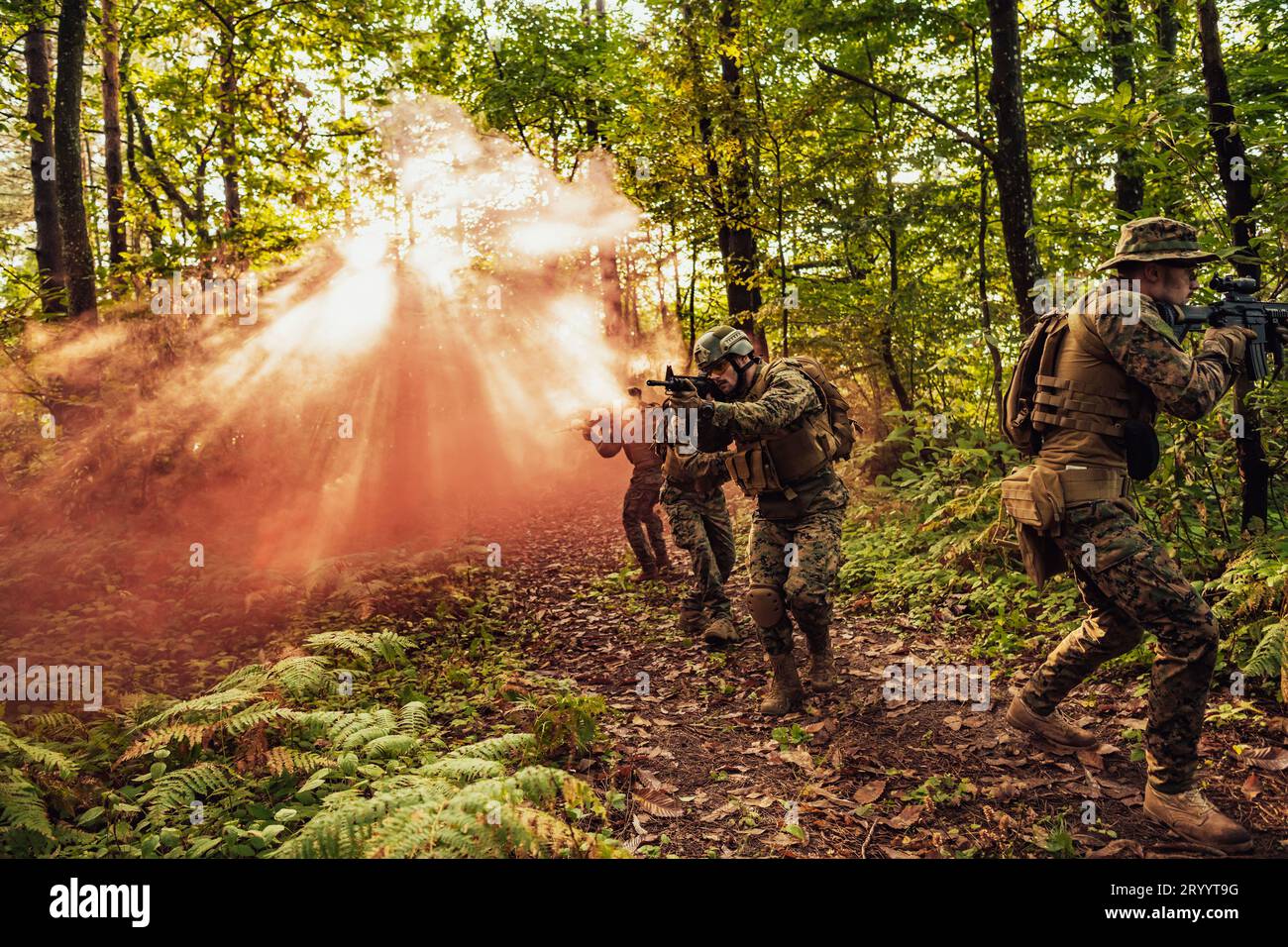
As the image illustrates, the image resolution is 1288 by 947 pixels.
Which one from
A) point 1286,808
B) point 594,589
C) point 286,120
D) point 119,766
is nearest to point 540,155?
point 286,120

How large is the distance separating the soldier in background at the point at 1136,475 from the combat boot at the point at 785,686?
1874mm

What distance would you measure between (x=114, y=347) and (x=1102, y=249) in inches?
522

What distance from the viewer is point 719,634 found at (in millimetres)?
7008

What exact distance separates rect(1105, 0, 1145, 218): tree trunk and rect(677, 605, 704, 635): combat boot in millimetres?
6891

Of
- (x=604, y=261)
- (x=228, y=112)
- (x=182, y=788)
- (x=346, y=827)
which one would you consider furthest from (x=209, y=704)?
(x=604, y=261)

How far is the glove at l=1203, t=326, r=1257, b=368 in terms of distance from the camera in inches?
147

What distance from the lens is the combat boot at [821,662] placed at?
559 centimetres

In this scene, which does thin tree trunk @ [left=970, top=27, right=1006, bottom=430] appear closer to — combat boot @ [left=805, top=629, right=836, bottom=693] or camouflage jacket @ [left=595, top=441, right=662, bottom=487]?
camouflage jacket @ [left=595, top=441, right=662, bottom=487]

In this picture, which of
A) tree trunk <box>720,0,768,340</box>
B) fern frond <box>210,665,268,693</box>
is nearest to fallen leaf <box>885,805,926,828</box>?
fern frond <box>210,665,268,693</box>

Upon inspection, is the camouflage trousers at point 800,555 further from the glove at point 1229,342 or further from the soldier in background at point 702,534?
the glove at point 1229,342

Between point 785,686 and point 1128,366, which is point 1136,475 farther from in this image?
point 785,686

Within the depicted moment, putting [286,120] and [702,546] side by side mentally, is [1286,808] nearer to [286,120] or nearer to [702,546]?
[702,546]

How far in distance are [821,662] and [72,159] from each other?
11.6m

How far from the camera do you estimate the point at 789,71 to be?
12867mm
